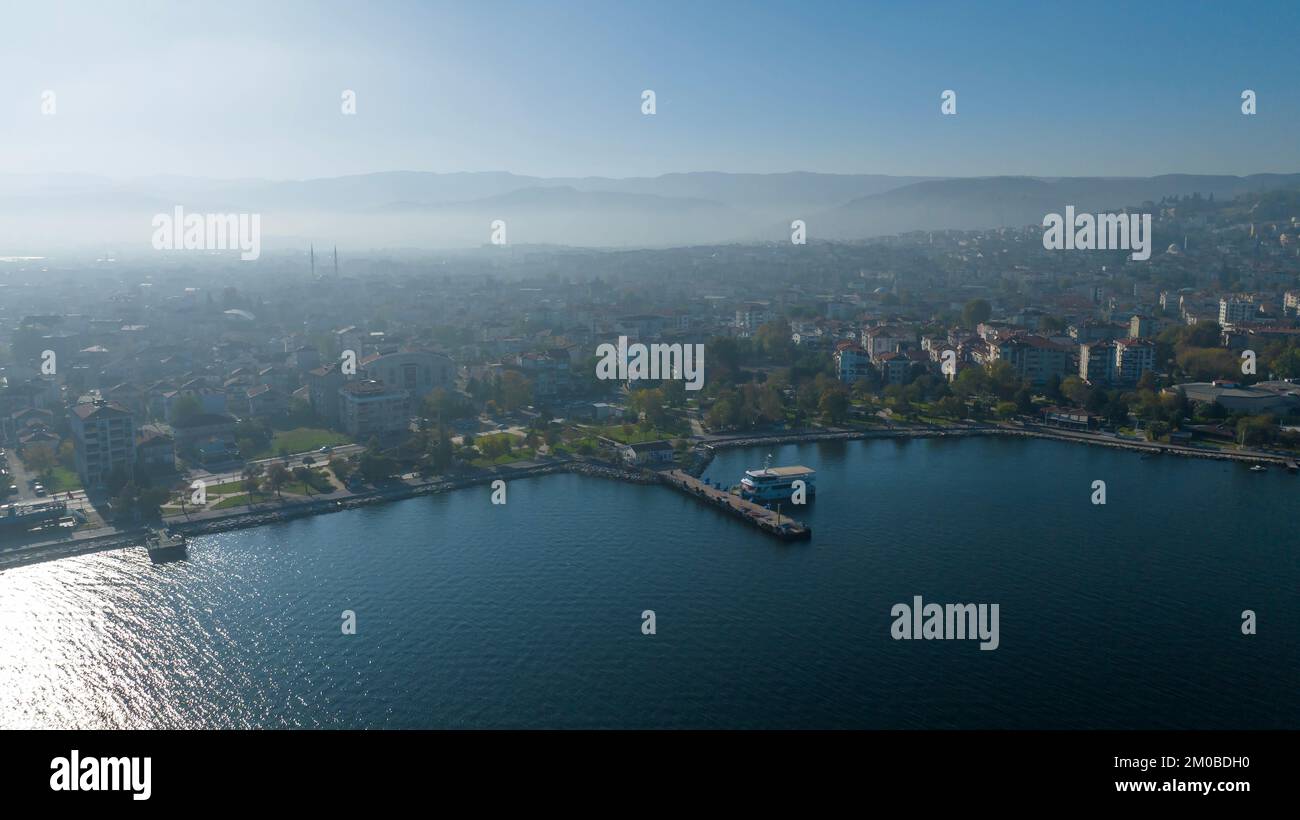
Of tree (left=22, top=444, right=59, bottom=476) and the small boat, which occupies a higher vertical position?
tree (left=22, top=444, right=59, bottom=476)

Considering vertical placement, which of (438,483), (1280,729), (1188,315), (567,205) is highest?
(567,205)

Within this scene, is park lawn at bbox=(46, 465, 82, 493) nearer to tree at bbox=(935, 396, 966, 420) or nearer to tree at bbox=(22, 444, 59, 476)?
tree at bbox=(22, 444, 59, 476)

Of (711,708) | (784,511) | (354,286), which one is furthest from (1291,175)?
(711,708)

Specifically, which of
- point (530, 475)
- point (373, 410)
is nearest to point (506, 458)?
point (530, 475)

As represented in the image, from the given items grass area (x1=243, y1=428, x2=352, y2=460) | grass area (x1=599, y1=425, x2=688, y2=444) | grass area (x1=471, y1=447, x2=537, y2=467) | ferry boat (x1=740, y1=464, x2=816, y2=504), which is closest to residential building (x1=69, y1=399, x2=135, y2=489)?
grass area (x1=243, y1=428, x2=352, y2=460)

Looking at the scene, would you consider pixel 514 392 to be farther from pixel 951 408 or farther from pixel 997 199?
pixel 997 199

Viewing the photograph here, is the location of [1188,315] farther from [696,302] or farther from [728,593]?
[728,593]

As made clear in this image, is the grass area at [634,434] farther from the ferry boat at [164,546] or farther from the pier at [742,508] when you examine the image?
the ferry boat at [164,546]
